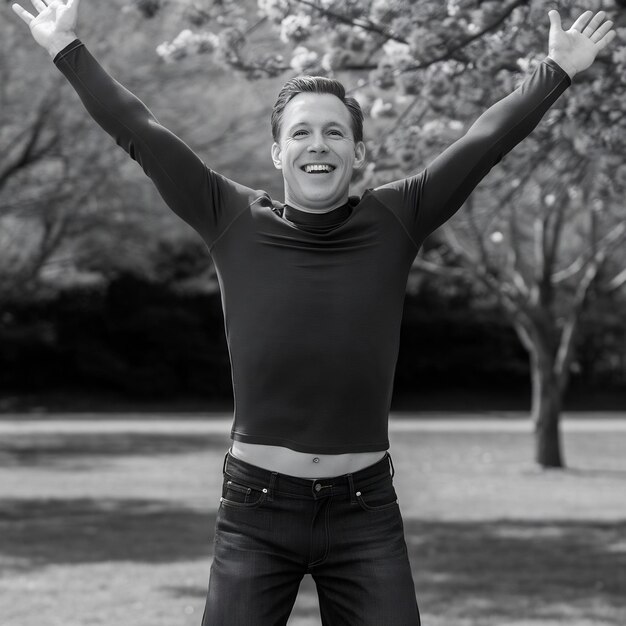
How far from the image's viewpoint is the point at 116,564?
8.17 meters

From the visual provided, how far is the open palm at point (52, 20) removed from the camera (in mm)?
3010

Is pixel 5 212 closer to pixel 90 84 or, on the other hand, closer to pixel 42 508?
pixel 42 508

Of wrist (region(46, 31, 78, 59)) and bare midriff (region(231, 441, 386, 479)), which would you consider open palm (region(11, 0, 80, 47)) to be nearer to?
wrist (region(46, 31, 78, 59))

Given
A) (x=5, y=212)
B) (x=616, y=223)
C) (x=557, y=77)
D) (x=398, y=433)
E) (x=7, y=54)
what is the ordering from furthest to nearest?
1. (x=398, y=433)
2. (x=616, y=223)
3. (x=5, y=212)
4. (x=7, y=54)
5. (x=557, y=77)

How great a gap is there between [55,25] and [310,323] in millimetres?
1048

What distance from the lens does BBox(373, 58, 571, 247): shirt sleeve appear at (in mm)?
2980

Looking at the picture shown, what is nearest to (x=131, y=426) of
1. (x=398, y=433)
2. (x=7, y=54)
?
(x=398, y=433)

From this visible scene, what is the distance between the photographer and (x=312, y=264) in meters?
2.85

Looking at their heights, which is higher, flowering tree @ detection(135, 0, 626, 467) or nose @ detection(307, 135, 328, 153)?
flowering tree @ detection(135, 0, 626, 467)

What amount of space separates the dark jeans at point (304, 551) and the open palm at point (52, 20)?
124cm

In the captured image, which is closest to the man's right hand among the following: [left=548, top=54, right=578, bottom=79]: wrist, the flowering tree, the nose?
the nose

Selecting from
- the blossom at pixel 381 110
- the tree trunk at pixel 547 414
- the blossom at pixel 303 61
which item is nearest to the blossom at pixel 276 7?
the blossom at pixel 303 61

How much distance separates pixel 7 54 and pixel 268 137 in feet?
11.1

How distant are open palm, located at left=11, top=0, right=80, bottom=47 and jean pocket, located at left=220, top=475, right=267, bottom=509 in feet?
4.07
